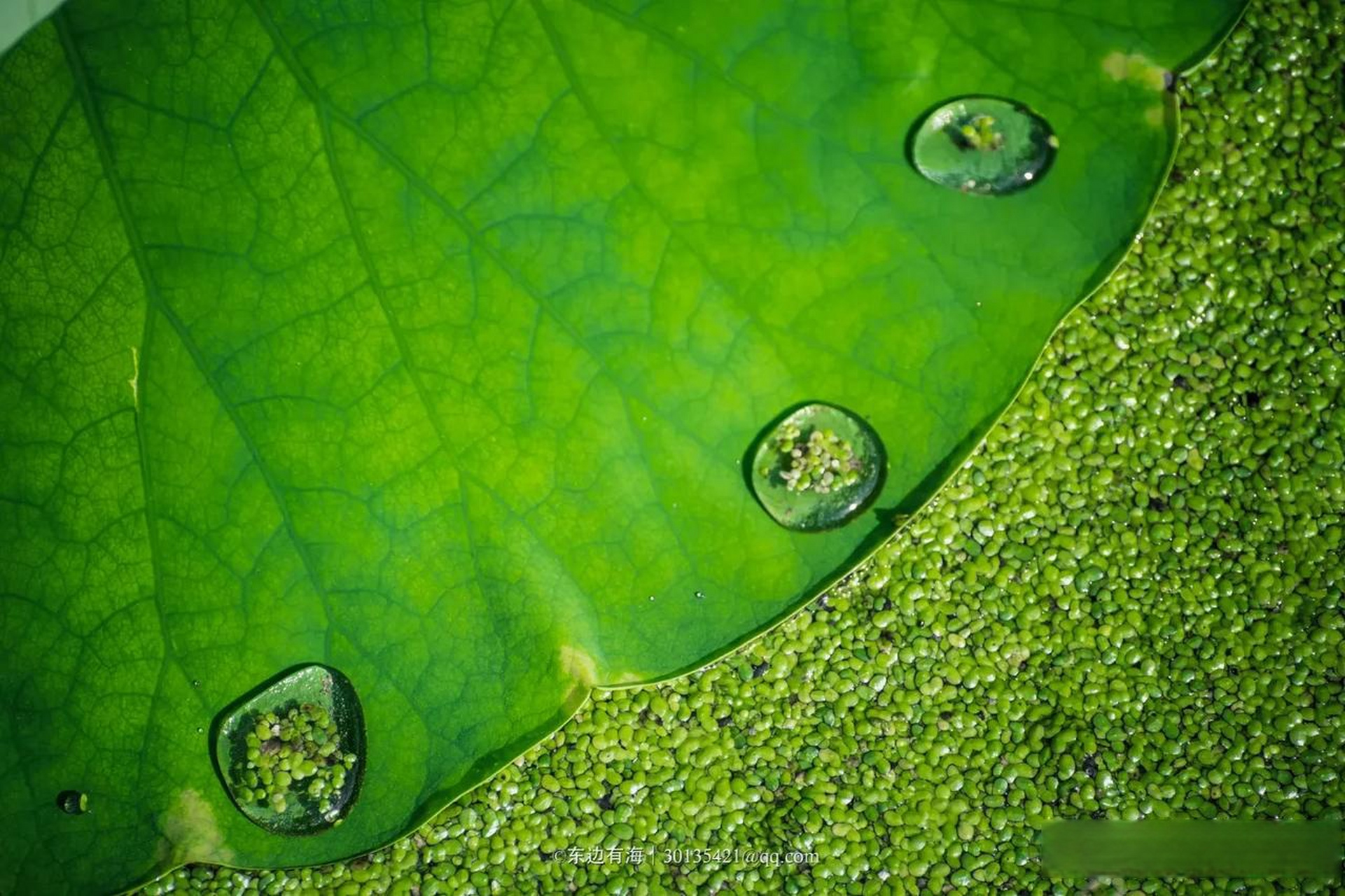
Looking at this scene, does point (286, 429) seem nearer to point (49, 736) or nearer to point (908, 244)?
point (49, 736)

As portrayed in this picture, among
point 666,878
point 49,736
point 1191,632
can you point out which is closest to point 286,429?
point 49,736

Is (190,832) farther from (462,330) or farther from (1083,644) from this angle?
(1083,644)

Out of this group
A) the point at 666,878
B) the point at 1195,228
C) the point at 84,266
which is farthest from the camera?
the point at 1195,228

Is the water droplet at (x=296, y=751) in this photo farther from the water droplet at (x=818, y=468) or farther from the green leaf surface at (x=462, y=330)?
the water droplet at (x=818, y=468)

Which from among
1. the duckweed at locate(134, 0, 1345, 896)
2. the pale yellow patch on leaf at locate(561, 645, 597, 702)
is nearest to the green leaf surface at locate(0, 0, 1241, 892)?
the pale yellow patch on leaf at locate(561, 645, 597, 702)

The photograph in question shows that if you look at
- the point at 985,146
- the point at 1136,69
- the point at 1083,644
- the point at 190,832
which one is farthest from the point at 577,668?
the point at 1083,644

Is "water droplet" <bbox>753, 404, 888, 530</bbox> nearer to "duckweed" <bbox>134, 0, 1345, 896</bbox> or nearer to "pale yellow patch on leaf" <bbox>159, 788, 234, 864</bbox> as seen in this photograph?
"duckweed" <bbox>134, 0, 1345, 896</bbox>

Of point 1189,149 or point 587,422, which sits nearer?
point 587,422
